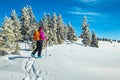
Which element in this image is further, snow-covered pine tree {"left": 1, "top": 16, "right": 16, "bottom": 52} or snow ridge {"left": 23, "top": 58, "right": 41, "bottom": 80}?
snow-covered pine tree {"left": 1, "top": 16, "right": 16, "bottom": 52}

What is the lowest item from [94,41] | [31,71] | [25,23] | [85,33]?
[94,41]

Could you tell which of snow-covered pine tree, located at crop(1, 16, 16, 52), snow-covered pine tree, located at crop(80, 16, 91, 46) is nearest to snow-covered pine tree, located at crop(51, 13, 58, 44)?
snow-covered pine tree, located at crop(80, 16, 91, 46)

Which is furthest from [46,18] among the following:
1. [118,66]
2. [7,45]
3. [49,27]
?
[118,66]

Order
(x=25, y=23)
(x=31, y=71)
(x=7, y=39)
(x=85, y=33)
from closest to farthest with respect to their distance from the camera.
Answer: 1. (x=31, y=71)
2. (x=7, y=39)
3. (x=25, y=23)
4. (x=85, y=33)

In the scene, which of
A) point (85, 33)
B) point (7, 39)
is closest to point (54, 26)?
point (85, 33)

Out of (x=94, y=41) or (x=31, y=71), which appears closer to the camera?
(x=31, y=71)

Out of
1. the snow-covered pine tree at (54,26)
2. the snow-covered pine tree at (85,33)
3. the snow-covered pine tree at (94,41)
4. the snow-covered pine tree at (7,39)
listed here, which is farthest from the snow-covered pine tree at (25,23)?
the snow-covered pine tree at (94,41)

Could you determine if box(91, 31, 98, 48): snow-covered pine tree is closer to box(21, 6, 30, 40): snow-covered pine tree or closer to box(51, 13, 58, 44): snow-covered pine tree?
box(51, 13, 58, 44): snow-covered pine tree

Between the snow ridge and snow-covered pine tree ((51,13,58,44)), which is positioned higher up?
snow-covered pine tree ((51,13,58,44))

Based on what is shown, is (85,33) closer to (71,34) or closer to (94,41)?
(94,41)

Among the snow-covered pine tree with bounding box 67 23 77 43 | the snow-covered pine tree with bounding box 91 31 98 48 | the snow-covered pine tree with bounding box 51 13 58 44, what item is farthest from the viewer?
the snow-covered pine tree with bounding box 67 23 77 43

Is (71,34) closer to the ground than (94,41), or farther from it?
farther from it

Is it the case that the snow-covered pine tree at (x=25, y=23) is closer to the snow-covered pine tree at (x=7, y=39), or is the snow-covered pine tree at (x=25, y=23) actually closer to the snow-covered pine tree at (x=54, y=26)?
the snow-covered pine tree at (x=54, y=26)

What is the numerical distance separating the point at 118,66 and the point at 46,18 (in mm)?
73412
